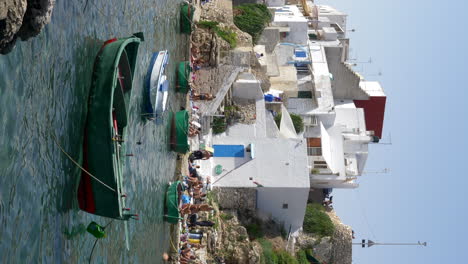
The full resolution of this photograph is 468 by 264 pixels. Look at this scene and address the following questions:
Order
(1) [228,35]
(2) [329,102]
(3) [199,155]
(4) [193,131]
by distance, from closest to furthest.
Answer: (4) [193,131]
(3) [199,155]
(1) [228,35]
(2) [329,102]

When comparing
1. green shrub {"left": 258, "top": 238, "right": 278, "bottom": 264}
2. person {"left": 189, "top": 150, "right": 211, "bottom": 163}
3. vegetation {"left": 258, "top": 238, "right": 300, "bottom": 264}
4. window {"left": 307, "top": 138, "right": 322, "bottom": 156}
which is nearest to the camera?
person {"left": 189, "top": 150, "right": 211, "bottom": 163}

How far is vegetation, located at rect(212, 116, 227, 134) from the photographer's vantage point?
32.3 meters

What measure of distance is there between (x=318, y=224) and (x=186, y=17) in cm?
1423

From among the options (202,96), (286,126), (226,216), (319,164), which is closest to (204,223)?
(226,216)

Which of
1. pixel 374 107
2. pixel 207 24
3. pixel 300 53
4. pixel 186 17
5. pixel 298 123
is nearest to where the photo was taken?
pixel 186 17

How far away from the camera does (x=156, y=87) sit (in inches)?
909

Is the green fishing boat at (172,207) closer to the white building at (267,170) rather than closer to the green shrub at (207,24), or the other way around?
the white building at (267,170)

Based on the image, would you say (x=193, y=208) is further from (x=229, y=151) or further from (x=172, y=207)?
(x=229, y=151)

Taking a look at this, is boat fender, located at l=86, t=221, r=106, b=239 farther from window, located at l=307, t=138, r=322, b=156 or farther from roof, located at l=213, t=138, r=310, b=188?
window, located at l=307, t=138, r=322, b=156

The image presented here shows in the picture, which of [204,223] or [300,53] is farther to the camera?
[300,53]

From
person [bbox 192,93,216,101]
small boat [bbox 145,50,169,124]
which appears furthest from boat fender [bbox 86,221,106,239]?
person [bbox 192,93,216,101]

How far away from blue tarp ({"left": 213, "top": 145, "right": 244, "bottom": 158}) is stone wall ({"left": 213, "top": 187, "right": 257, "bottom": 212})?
5.92ft

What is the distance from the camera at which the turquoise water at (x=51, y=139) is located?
1084cm

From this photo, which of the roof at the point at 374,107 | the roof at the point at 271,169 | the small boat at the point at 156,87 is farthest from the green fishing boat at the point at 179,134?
the roof at the point at 374,107
